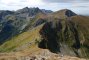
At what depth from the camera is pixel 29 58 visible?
146 m

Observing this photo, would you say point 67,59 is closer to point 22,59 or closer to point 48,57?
point 48,57

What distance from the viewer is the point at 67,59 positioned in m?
152

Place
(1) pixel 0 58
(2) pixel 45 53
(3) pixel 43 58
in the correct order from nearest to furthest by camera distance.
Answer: (1) pixel 0 58 → (3) pixel 43 58 → (2) pixel 45 53

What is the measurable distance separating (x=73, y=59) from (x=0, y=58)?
4663 centimetres

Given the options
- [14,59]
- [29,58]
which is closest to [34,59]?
[29,58]

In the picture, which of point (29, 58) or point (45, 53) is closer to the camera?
point (29, 58)

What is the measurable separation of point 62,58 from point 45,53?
19213 millimetres

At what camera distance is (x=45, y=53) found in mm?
170125

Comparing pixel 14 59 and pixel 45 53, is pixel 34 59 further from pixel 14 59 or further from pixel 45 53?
pixel 45 53

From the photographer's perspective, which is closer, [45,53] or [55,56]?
[55,56]

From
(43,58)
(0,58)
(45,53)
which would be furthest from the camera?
(45,53)

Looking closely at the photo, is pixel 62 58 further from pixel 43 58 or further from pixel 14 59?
pixel 14 59

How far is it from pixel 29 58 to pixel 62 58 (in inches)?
896

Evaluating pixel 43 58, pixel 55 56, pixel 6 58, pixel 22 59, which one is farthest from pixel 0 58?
pixel 55 56
